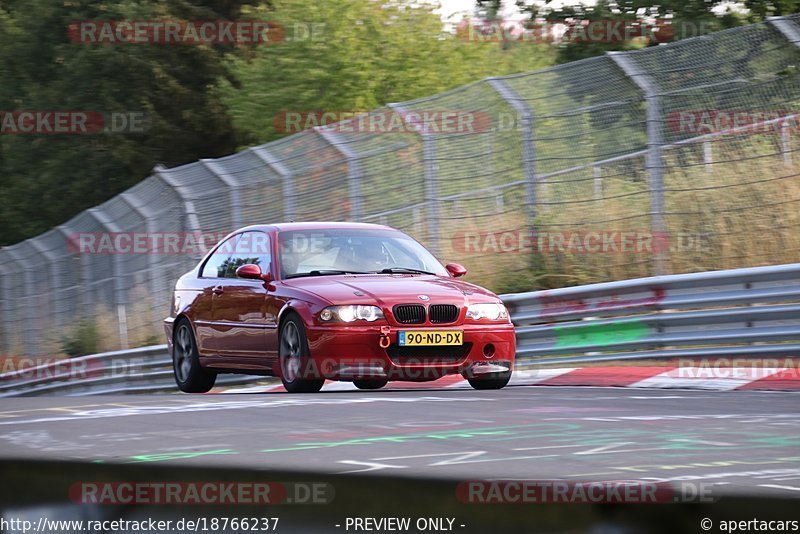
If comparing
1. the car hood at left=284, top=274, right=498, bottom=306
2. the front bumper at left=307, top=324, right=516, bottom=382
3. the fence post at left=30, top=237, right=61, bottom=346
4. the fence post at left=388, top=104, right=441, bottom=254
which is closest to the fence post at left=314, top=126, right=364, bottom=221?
the fence post at left=388, top=104, right=441, bottom=254

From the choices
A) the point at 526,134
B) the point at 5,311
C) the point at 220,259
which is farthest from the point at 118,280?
the point at 220,259

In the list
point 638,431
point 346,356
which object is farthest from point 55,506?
point 346,356

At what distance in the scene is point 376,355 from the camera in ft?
33.7

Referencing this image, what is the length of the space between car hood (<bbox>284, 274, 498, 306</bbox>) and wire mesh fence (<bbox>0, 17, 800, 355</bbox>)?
3.04 metres

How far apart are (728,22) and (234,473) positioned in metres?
23.3

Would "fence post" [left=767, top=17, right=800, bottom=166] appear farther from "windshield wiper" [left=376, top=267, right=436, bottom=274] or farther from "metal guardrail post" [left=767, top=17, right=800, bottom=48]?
"windshield wiper" [left=376, top=267, right=436, bottom=274]

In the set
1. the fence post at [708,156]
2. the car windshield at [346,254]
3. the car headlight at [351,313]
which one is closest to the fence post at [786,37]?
the fence post at [708,156]

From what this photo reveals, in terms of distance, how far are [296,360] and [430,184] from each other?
19.4 feet

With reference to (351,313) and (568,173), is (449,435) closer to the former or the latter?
(351,313)

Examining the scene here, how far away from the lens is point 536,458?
16.4 feet

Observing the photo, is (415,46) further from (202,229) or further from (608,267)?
(608,267)

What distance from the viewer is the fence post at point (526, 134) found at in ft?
48.1

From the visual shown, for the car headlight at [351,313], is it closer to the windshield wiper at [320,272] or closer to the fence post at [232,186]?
the windshield wiper at [320,272]

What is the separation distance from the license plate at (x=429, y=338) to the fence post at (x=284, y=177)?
26.4 ft
